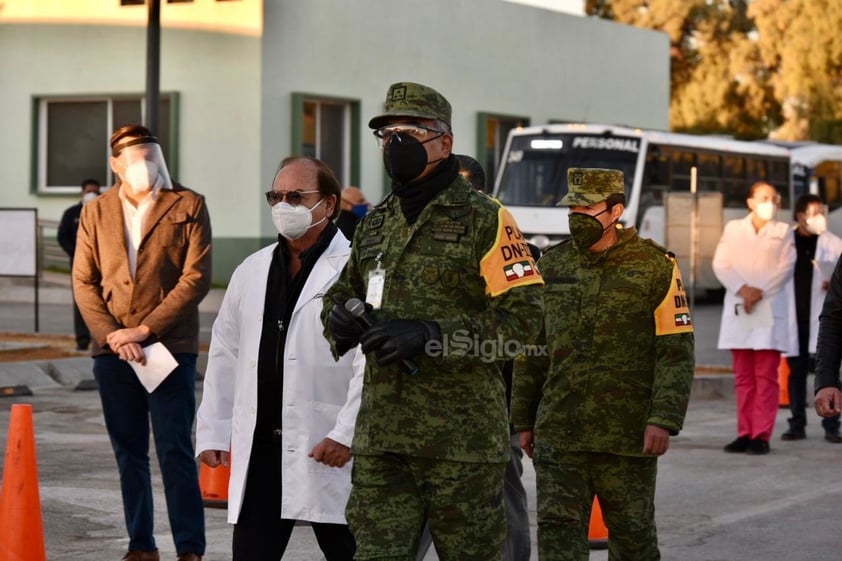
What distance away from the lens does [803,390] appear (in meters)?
13.1

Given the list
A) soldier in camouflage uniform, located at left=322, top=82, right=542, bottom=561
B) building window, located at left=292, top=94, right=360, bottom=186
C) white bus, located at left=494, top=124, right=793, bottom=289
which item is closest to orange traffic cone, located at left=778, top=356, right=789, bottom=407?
white bus, located at left=494, top=124, right=793, bottom=289

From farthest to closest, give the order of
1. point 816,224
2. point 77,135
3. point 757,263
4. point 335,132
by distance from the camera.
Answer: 1. point 335,132
2. point 77,135
3. point 816,224
4. point 757,263

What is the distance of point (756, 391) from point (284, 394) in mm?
6827

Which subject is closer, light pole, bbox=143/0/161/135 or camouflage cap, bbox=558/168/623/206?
camouflage cap, bbox=558/168/623/206

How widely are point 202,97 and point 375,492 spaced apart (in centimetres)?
2377

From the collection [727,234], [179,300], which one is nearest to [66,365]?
[727,234]

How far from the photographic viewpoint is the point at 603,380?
21.5 ft

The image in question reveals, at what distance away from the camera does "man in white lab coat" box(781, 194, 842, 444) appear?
1314 centimetres

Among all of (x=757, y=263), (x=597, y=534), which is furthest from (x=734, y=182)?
(x=597, y=534)

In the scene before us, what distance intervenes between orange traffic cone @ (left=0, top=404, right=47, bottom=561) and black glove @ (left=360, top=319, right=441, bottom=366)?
2.73m

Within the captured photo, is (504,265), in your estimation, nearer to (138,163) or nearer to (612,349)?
(612,349)

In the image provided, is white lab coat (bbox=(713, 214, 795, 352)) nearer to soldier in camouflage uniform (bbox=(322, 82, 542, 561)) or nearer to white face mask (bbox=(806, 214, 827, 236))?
white face mask (bbox=(806, 214, 827, 236))

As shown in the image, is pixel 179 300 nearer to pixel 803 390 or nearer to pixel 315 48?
pixel 803 390

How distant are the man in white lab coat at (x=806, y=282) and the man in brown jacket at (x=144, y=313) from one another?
6.62 metres
